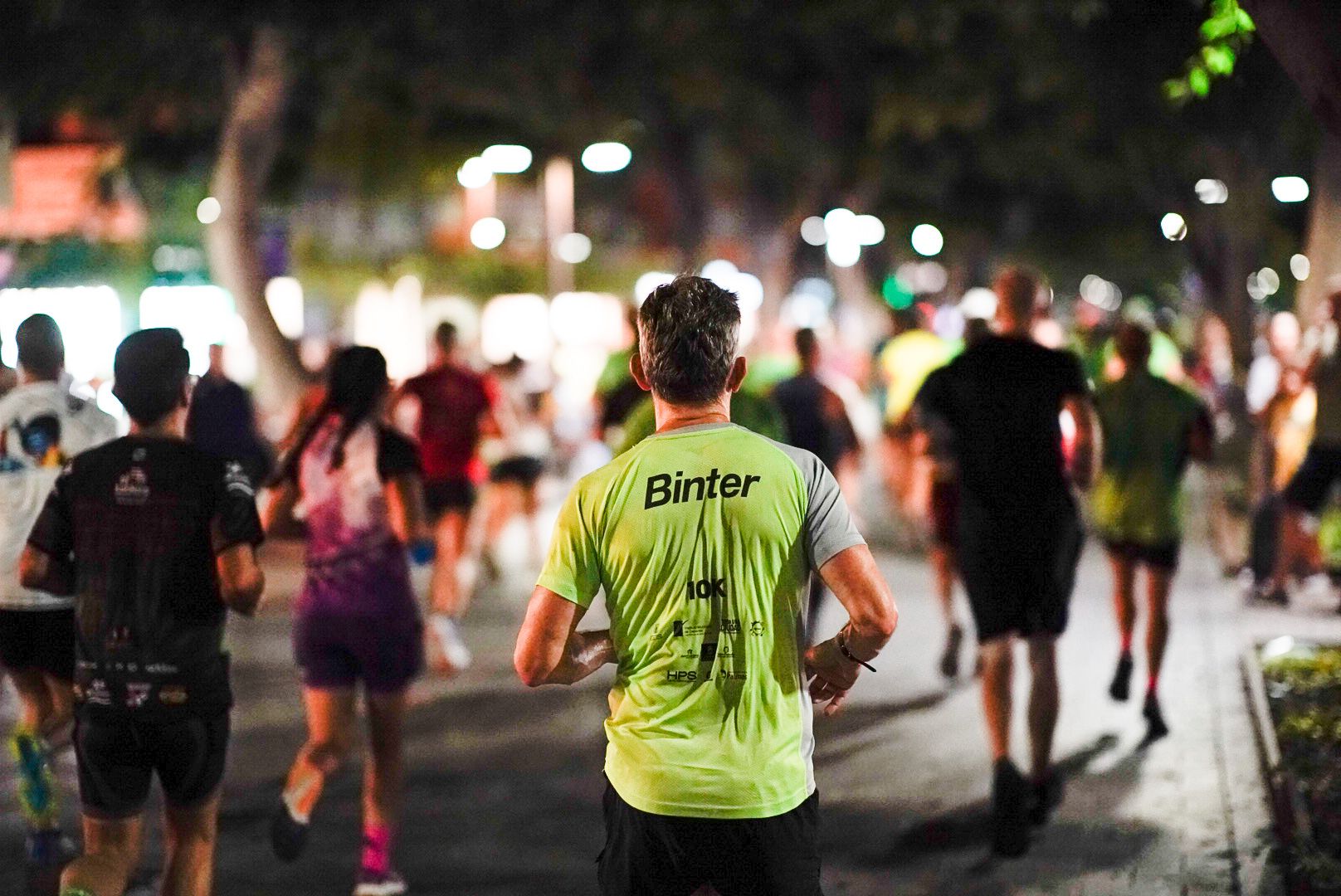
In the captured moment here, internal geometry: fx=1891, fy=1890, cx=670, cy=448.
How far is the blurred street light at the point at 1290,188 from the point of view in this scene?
73.8 ft

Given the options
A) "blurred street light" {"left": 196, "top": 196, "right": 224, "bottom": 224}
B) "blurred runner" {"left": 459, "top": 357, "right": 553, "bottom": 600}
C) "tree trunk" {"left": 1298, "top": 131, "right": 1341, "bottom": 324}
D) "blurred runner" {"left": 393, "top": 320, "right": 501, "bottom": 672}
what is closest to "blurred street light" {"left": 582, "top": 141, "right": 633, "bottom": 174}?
"blurred street light" {"left": 196, "top": 196, "right": 224, "bottom": 224}

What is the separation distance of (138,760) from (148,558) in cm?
51

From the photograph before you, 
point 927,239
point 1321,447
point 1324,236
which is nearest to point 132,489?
point 1321,447

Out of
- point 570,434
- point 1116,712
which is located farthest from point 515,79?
point 1116,712

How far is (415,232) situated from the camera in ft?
205

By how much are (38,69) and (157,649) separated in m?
14.1

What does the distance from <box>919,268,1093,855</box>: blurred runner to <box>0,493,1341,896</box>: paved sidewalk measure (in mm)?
543

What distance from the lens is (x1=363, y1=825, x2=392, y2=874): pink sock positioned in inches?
249

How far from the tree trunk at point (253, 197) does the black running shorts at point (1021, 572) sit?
42.0ft

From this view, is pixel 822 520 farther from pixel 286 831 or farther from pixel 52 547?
pixel 286 831

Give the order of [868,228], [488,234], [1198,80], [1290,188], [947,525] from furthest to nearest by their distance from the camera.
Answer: [488,234]
[868,228]
[1290,188]
[947,525]
[1198,80]

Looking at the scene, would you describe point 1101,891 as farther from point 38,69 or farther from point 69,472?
point 38,69

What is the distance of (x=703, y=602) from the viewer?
359 centimetres

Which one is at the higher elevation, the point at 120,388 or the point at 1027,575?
the point at 120,388
